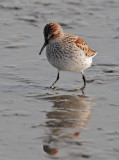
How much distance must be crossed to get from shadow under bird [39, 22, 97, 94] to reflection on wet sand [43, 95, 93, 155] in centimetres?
81

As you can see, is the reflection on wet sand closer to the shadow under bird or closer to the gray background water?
the gray background water

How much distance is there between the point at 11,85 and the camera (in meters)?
10.8

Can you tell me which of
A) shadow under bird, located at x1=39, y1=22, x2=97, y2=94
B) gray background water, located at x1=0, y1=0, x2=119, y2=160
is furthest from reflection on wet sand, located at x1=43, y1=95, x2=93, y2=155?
shadow under bird, located at x1=39, y1=22, x2=97, y2=94

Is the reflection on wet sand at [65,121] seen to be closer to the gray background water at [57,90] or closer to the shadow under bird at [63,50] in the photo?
the gray background water at [57,90]

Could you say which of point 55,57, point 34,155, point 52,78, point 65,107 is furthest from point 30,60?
point 34,155

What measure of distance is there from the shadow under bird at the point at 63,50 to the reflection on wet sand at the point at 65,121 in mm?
807

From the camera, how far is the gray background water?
7.57 metres

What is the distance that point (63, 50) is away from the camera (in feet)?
34.7

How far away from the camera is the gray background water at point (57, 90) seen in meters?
7.57

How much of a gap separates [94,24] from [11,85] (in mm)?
5724

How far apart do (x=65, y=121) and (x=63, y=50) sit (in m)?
2.39

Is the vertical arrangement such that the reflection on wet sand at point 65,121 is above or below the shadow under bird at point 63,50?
below

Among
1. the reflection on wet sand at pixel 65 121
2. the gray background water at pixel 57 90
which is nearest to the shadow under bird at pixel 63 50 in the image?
the gray background water at pixel 57 90

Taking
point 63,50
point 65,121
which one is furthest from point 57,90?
point 65,121
